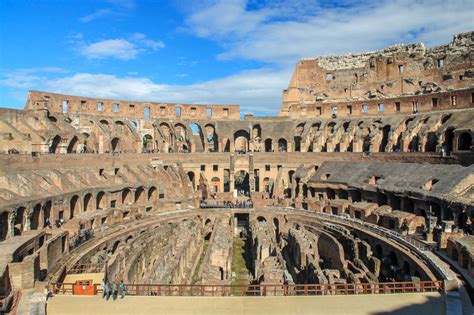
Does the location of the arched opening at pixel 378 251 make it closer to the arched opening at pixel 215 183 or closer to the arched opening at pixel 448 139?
the arched opening at pixel 448 139

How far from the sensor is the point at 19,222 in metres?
25.0

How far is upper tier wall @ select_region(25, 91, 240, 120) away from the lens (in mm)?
41125

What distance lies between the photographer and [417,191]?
27.7m

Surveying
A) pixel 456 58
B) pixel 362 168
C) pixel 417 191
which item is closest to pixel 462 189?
pixel 417 191

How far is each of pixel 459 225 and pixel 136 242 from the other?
19.7 m

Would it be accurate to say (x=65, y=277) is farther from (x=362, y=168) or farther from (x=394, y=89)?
(x=394, y=89)

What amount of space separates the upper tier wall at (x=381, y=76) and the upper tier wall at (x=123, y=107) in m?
8.95

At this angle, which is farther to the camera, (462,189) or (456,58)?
(456,58)

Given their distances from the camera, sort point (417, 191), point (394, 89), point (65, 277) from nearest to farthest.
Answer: point (65, 277)
point (417, 191)
point (394, 89)

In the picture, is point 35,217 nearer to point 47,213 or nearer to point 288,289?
point 47,213

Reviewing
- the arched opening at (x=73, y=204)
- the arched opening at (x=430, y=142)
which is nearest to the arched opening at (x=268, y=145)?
the arched opening at (x=430, y=142)

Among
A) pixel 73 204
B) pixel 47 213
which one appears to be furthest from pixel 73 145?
pixel 47 213

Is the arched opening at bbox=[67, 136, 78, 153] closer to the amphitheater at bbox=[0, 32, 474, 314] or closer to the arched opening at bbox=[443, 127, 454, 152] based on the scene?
the amphitheater at bbox=[0, 32, 474, 314]

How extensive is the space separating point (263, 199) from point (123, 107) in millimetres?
21253
